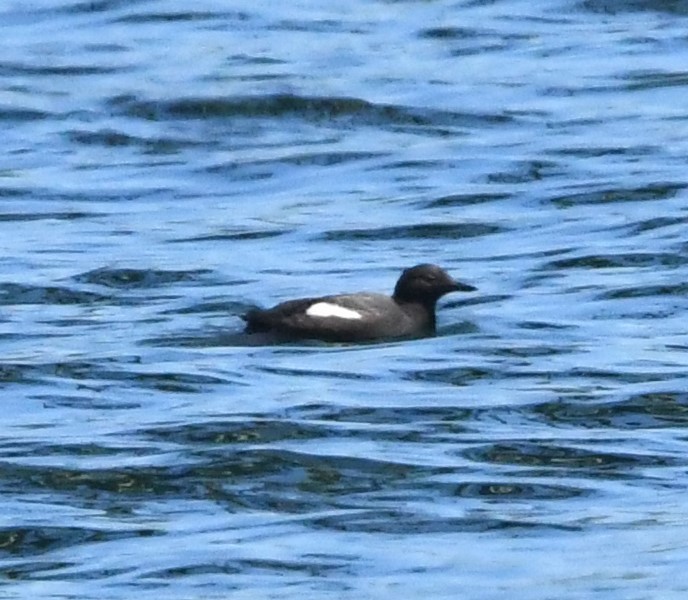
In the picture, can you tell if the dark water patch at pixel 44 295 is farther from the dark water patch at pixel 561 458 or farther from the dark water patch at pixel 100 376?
the dark water patch at pixel 561 458

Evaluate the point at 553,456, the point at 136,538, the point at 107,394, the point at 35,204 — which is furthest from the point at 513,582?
the point at 35,204

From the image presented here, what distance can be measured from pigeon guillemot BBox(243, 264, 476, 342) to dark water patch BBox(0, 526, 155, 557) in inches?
160

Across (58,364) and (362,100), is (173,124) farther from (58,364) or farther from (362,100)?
(58,364)

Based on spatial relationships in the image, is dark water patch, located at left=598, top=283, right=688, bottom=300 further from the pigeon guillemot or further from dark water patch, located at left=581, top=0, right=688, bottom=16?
dark water patch, located at left=581, top=0, right=688, bottom=16

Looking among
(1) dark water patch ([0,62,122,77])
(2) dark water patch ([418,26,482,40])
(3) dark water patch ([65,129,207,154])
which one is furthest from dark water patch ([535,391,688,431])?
(2) dark water patch ([418,26,482,40])

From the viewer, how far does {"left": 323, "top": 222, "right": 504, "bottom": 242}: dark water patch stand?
59.3ft

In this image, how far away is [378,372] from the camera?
1377 cm

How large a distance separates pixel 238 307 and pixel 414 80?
374 inches

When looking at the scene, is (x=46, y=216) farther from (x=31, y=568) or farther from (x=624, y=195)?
(x=31, y=568)

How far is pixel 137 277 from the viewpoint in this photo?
16.6 meters

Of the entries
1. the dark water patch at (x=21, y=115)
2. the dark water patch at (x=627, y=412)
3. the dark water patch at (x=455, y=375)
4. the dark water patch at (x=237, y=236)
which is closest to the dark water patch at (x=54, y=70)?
the dark water patch at (x=21, y=115)

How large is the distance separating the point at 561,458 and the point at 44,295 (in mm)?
5128

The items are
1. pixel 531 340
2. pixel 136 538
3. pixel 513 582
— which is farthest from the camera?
pixel 531 340

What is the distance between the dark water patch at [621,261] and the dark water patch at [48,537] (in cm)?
674
